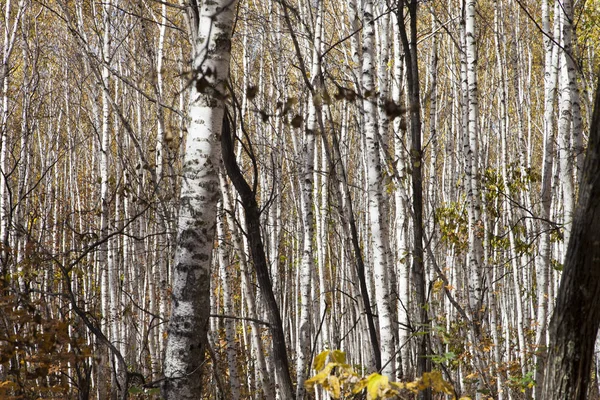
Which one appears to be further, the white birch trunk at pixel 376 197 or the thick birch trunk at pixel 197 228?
the white birch trunk at pixel 376 197

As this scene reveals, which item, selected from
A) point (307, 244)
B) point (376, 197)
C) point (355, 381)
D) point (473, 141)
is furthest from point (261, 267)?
point (473, 141)

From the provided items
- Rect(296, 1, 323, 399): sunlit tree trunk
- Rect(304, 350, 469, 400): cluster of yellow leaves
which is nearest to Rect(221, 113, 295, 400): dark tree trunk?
Rect(296, 1, 323, 399): sunlit tree trunk

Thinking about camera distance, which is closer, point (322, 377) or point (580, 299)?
point (322, 377)

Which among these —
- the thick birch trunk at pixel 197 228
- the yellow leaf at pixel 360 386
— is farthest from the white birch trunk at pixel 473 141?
the yellow leaf at pixel 360 386

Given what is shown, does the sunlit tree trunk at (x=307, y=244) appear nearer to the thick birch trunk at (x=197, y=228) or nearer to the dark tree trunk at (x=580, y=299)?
the thick birch trunk at (x=197, y=228)

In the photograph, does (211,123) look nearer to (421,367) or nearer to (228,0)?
(228,0)

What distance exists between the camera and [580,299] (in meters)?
2.06

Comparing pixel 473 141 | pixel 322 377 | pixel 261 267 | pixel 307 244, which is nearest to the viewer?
pixel 322 377

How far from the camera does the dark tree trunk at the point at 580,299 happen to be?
202cm

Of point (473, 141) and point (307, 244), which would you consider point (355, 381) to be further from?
point (473, 141)

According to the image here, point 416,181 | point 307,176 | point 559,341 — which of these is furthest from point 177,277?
point 307,176

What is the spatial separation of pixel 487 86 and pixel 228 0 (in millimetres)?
11178

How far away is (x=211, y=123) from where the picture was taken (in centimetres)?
271

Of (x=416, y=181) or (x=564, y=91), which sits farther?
(x=564, y=91)
